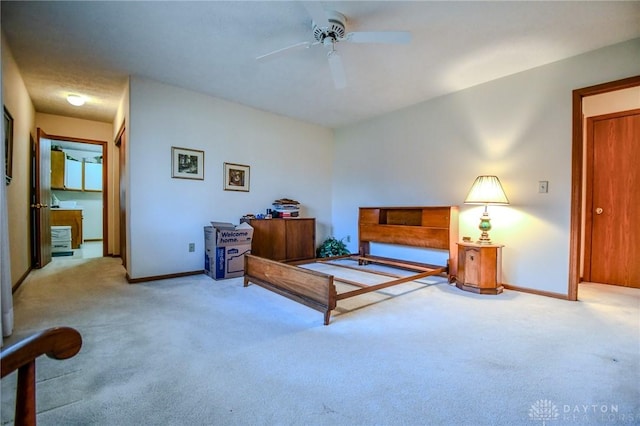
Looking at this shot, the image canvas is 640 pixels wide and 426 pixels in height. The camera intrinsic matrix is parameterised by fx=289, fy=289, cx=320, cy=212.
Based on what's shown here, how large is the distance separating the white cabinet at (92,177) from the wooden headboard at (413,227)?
24.0 ft

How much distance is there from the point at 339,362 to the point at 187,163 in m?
3.24

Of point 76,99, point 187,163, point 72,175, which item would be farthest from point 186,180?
point 72,175

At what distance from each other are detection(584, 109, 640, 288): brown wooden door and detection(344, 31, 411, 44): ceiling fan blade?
3055 mm

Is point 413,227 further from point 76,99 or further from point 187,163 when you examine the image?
point 76,99

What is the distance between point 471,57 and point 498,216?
5.82 feet

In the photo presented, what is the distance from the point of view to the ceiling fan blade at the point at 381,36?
→ 2195 millimetres

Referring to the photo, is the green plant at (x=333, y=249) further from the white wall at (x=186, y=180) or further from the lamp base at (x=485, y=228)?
the lamp base at (x=485, y=228)

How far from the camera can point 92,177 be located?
7652 millimetres

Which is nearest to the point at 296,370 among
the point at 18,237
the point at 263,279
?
the point at 263,279

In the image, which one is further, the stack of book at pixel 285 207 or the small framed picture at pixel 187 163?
the stack of book at pixel 285 207

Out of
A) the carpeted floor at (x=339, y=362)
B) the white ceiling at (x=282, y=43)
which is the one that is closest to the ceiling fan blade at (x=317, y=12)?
the white ceiling at (x=282, y=43)

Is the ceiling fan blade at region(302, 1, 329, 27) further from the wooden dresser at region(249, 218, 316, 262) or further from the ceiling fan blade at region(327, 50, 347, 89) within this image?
the wooden dresser at region(249, 218, 316, 262)

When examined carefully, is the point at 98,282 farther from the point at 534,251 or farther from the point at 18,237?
the point at 534,251

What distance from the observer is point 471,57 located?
2910 millimetres
